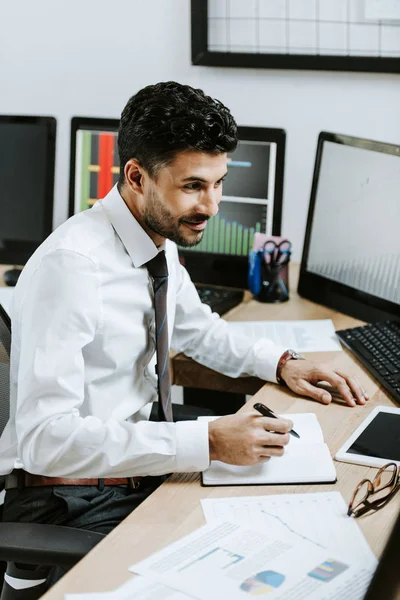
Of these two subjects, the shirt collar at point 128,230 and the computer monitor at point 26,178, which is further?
the computer monitor at point 26,178

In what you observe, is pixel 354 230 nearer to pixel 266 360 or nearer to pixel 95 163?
pixel 266 360

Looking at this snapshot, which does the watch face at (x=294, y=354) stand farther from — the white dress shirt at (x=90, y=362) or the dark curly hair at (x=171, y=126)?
the dark curly hair at (x=171, y=126)

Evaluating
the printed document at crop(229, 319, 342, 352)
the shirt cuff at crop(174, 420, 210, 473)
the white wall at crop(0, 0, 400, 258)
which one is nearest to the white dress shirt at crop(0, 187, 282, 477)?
the shirt cuff at crop(174, 420, 210, 473)

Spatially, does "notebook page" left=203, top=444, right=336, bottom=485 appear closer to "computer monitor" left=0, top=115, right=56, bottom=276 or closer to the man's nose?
the man's nose

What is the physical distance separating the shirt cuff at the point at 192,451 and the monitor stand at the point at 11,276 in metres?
1.18

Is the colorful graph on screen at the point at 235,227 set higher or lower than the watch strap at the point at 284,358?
higher

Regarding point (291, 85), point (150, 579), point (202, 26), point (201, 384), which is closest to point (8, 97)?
point (202, 26)

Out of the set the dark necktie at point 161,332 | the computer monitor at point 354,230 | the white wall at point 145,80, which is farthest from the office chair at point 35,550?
the white wall at point 145,80

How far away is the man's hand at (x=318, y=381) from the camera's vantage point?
1.67 metres

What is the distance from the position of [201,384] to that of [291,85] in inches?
42.3

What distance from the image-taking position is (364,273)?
2.14 m

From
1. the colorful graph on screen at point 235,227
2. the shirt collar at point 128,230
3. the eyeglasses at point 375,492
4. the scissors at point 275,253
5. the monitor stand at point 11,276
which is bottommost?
the eyeglasses at point 375,492

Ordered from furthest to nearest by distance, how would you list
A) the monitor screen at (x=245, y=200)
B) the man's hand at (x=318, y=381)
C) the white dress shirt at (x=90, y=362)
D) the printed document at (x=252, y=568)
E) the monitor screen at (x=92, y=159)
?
1. the monitor screen at (x=92, y=159)
2. the monitor screen at (x=245, y=200)
3. the man's hand at (x=318, y=381)
4. the white dress shirt at (x=90, y=362)
5. the printed document at (x=252, y=568)

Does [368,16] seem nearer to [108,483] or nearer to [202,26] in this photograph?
[202,26]
